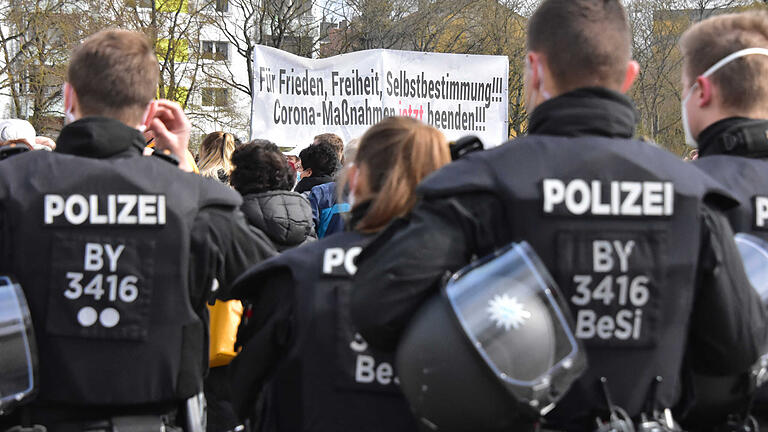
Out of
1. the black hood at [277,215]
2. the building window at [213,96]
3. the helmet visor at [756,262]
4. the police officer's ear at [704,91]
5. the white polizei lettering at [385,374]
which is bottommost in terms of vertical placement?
the white polizei lettering at [385,374]

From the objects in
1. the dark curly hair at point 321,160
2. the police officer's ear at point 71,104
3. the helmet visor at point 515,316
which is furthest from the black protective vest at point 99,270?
the dark curly hair at point 321,160

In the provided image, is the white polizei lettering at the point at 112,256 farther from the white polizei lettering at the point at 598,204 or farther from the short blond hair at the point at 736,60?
the short blond hair at the point at 736,60

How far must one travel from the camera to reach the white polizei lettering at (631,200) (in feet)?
7.03

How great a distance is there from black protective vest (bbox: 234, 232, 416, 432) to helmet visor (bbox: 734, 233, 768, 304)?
103 centimetres

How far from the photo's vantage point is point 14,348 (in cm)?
256

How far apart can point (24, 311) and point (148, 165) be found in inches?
23.3

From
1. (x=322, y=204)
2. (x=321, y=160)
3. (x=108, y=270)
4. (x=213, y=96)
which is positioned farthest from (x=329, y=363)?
(x=213, y=96)

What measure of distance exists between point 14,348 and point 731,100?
2425 mm

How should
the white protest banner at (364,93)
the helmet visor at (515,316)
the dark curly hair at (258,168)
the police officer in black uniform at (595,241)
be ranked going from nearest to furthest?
the helmet visor at (515,316), the police officer in black uniform at (595,241), the dark curly hair at (258,168), the white protest banner at (364,93)

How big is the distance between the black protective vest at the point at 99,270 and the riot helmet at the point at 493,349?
1103 mm

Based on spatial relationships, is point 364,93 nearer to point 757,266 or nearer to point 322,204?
point 322,204

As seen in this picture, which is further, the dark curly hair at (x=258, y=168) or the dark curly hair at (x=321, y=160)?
the dark curly hair at (x=321, y=160)

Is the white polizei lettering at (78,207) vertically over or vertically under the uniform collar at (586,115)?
under

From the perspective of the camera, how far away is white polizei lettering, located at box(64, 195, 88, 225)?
272 cm
